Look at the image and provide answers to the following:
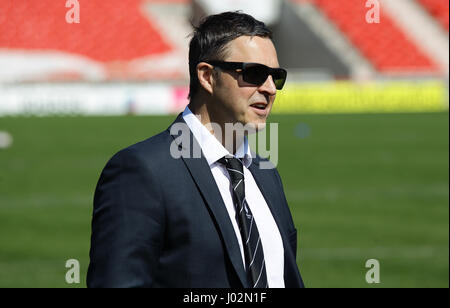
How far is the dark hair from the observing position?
274 cm

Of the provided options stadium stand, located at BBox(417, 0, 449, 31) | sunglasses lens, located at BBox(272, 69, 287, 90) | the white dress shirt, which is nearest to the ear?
the white dress shirt

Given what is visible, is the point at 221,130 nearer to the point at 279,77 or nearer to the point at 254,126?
the point at 254,126

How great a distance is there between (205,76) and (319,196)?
386 inches

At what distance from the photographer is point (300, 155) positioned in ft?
55.8

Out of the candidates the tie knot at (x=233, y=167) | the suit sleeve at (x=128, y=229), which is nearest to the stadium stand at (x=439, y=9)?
the tie knot at (x=233, y=167)

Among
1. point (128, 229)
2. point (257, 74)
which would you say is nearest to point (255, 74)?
point (257, 74)

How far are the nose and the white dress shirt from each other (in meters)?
0.20

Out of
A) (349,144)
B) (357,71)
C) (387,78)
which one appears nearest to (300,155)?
(349,144)

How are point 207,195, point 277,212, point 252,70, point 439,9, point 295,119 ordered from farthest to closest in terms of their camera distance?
1. point 439,9
2. point 295,119
3. point 277,212
4. point 252,70
5. point 207,195

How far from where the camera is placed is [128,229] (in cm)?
247

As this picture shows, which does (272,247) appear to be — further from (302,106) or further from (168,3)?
(168,3)

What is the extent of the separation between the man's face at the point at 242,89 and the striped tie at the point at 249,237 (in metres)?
0.18

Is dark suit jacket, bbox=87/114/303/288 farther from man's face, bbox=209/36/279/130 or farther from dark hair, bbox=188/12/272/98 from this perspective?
dark hair, bbox=188/12/272/98

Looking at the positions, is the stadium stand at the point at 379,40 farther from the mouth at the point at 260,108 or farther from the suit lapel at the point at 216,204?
the suit lapel at the point at 216,204
